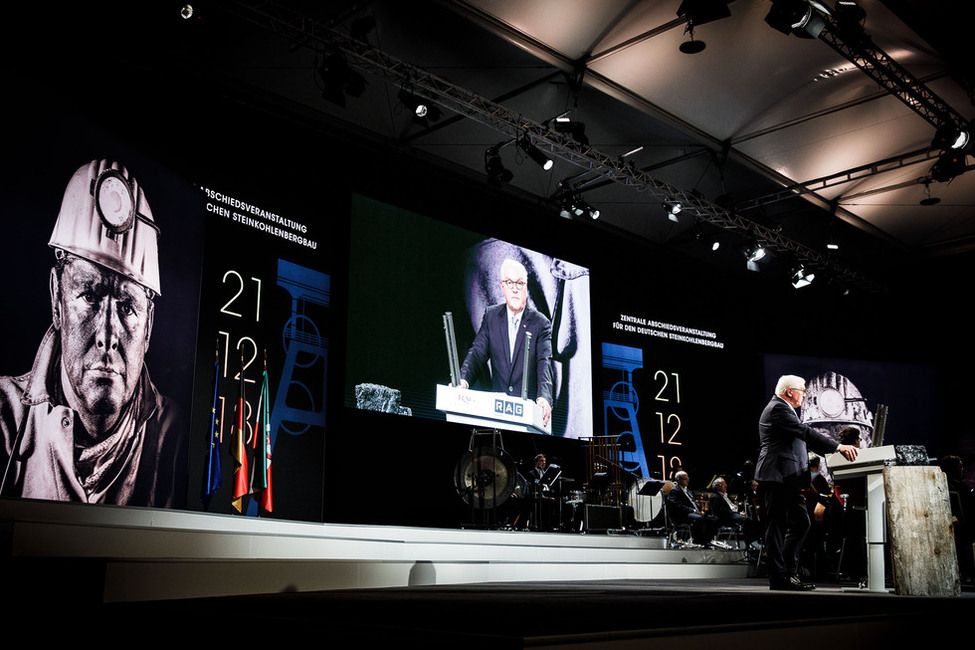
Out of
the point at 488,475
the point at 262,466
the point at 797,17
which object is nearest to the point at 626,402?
the point at 488,475

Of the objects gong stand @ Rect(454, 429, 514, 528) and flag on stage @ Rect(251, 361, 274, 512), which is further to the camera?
gong stand @ Rect(454, 429, 514, 528)

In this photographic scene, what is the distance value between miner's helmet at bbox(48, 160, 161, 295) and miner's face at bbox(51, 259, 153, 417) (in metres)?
0.11

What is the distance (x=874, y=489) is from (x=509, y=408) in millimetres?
5909

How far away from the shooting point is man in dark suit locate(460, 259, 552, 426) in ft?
33.5

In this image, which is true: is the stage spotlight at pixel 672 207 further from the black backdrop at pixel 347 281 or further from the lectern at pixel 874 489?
the lectern at pixel 874 489

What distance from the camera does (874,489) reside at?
4855 millimetres

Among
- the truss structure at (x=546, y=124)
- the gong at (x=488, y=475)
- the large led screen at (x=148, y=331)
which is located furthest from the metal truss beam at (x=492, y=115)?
the gong at (x=488, y=475)

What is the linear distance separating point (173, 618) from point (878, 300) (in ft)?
50.1

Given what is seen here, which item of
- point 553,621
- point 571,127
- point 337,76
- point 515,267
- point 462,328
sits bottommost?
point 553,621

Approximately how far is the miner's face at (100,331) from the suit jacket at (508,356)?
4.36m

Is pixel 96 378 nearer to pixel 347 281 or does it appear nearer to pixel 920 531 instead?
pixel 347 281

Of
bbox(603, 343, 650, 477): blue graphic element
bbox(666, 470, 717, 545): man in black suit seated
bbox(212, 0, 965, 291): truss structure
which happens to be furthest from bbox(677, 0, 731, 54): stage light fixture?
bbox(603, 343, 650, 477): blue graphic element

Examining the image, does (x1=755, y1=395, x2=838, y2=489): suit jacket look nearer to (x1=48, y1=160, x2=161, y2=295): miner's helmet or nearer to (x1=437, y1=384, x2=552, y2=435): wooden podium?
(x1=48, y1=160, x2=161, y2=295): miner's helmet

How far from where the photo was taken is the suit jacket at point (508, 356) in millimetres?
10164
